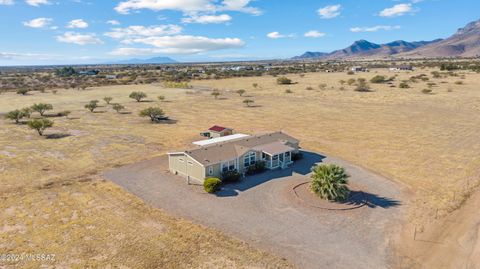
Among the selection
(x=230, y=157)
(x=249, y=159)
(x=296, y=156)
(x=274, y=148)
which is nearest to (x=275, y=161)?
(x=274, y=148)

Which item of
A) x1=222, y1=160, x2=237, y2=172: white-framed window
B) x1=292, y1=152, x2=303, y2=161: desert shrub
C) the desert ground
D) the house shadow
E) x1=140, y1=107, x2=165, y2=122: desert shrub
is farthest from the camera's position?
x1=140, y1=107, x2=165, y2=122: desert shrub

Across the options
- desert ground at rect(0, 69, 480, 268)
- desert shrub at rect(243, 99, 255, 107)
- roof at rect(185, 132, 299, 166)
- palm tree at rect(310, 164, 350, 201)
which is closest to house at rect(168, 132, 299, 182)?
roof at rect(185, 132, 299, 166)

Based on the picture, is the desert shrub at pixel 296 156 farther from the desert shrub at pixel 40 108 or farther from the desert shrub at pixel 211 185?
the desert shrub at pixel 40 108

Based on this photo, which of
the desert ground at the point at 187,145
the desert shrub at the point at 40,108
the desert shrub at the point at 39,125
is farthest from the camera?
the desert shrub at the point at 40,108

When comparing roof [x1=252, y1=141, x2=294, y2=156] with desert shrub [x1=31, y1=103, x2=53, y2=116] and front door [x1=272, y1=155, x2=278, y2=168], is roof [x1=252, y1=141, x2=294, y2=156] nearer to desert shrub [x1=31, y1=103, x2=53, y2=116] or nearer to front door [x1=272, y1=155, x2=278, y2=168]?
front door [x1=272, y1=155, x2=278, y2=168]

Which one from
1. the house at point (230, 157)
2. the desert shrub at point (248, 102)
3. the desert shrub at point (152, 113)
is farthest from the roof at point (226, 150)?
the desert shrub at point (248, 102)
